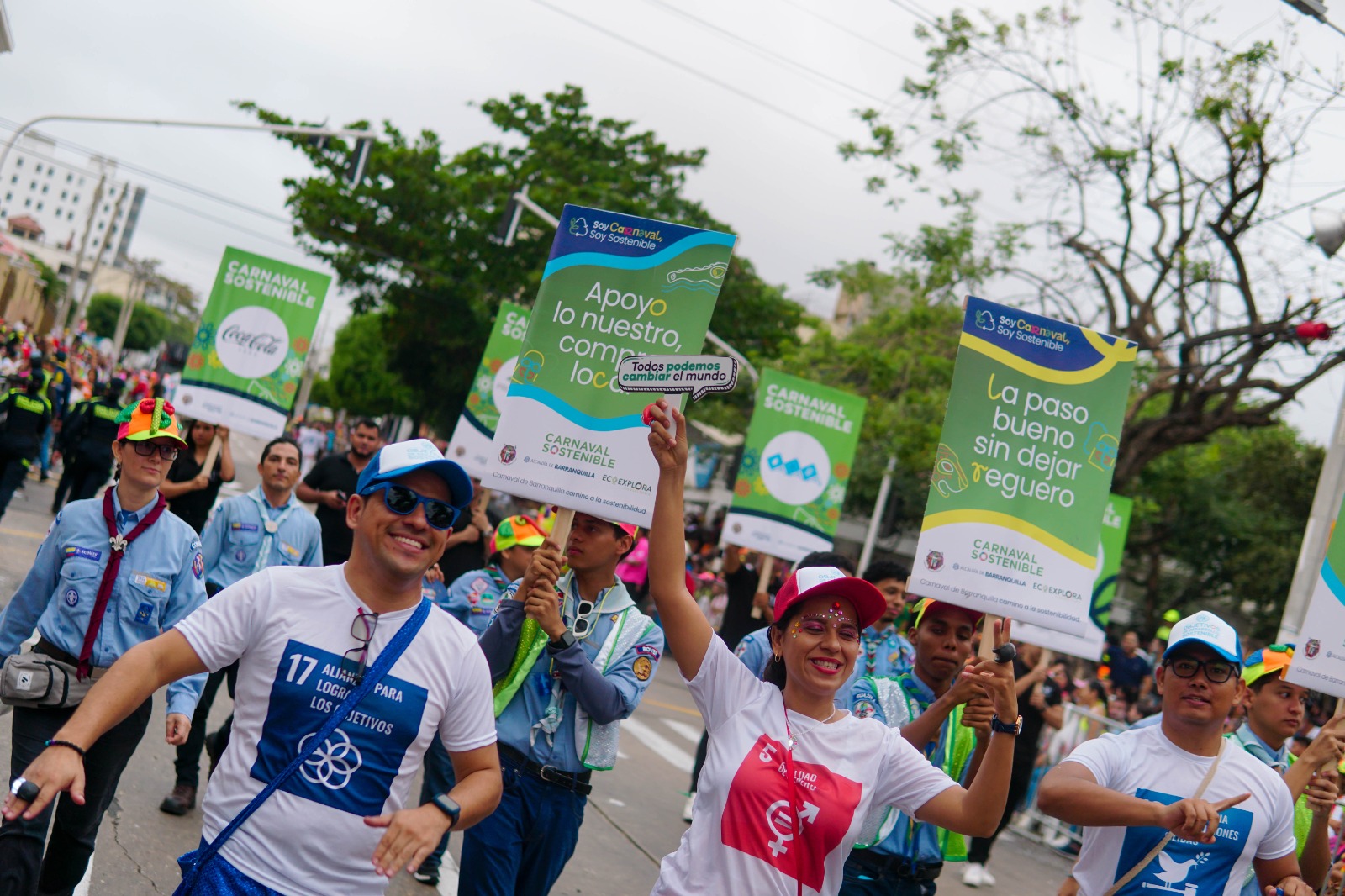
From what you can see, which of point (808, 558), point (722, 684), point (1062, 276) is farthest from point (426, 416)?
point (722, 684)

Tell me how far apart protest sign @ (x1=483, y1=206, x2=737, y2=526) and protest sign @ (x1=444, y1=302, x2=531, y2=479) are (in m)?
6.49

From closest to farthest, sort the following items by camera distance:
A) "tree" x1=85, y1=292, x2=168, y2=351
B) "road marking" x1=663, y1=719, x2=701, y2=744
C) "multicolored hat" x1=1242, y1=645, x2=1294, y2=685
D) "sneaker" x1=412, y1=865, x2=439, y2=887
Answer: "multicolored hat" x1=1242, y1=645, x2=1294, y2=685 → "sneaker" x1=412, y1=865, x2=439, y2=887 → "road marking" x1=663, y1=719, x2=701, y2=744 → "tree" x1=85, y1=292, x2=168, y2=351

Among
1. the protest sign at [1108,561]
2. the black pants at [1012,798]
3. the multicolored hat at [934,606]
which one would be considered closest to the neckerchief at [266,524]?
the multicolored hat at [934,606]

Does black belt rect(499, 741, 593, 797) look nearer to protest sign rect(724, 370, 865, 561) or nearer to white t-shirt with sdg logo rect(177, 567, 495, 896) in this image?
white t-shirt with sdg logo rect(177, 567, 495, 896)

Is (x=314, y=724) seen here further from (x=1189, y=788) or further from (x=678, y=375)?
(x=1189, y=788)

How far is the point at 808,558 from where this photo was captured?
6.31 meters

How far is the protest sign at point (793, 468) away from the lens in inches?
456

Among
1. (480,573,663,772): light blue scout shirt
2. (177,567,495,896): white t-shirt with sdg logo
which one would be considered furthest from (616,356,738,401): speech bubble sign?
(177,567,495,896): white t-shirt with sdg logo

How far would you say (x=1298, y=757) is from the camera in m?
5.37

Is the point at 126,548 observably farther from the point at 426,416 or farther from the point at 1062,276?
the point at 426,416

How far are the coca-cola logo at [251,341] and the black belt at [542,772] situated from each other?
643cm

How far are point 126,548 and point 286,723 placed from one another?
6.70 ft

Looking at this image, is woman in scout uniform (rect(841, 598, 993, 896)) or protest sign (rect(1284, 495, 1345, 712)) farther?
protest sign (rect(1284, 495, 1345, 712))

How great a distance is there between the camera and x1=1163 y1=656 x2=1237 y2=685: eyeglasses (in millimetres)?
3918
